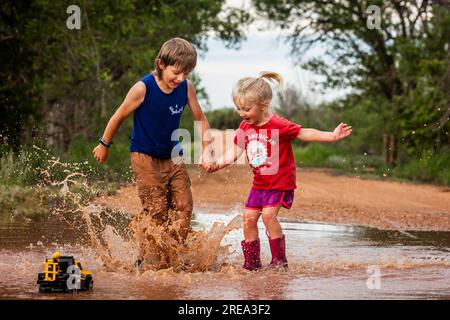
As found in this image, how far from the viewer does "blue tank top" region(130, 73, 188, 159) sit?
8.02 metres

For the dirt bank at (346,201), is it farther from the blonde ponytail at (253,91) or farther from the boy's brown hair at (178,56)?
the boy's brown hair at (178,56)

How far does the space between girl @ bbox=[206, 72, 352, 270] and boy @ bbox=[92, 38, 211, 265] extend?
32cm

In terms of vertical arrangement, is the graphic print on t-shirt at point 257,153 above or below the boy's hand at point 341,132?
below

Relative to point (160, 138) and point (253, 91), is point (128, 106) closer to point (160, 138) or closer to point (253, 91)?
point (160, 138)

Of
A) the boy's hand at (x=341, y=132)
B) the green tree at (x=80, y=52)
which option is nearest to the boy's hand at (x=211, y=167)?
the boy's hand at (x=341, y=132)

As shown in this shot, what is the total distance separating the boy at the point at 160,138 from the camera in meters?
7.99

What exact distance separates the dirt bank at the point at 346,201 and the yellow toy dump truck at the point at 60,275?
619 centimetres

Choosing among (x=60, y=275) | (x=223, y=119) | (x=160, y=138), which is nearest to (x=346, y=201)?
(x=160, y=138)

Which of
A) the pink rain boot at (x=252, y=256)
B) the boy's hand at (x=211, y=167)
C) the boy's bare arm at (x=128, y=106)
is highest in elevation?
the boy's bare arm at (x=128, y=106)

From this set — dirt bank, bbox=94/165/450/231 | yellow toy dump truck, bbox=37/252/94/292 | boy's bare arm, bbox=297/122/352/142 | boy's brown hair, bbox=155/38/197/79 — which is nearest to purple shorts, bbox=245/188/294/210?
boy's bare arm, bbox=297/122/352/142

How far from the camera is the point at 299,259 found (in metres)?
9.16
